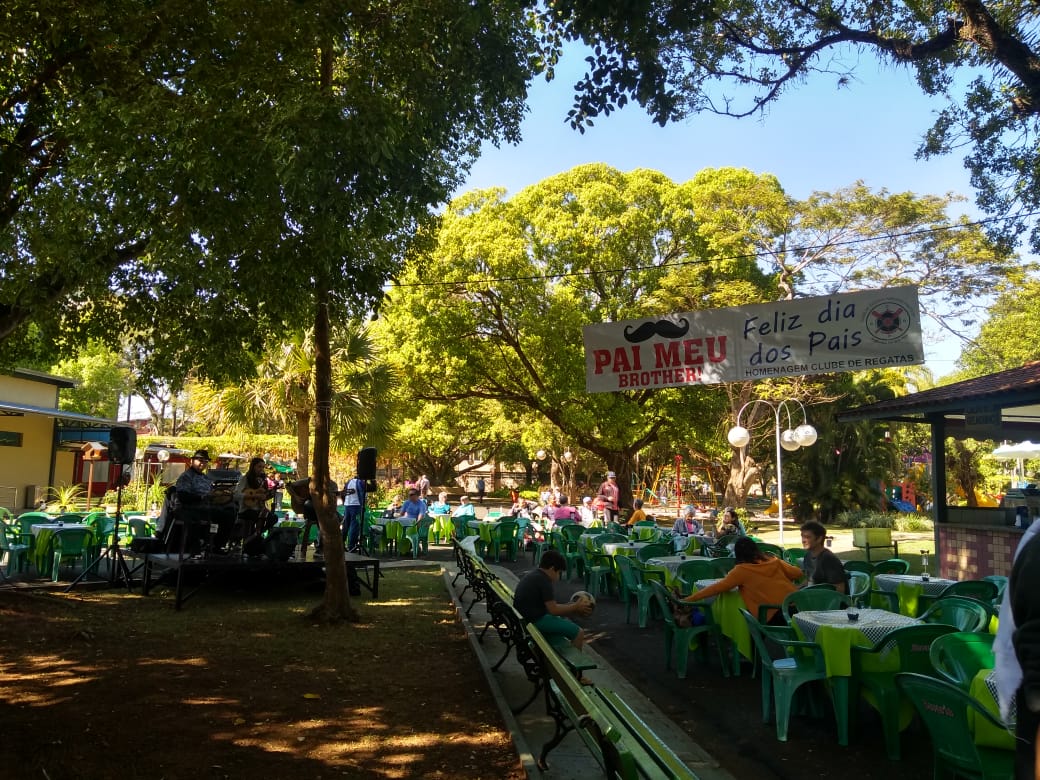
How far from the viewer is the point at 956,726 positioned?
11.1 ft

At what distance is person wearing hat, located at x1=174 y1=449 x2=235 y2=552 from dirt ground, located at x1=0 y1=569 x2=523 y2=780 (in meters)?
1.23

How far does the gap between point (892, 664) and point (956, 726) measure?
126 cm

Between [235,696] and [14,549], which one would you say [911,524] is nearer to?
[14,549]

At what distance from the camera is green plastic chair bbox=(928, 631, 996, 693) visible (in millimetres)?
3965

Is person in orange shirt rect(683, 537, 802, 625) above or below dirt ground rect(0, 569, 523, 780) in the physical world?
above

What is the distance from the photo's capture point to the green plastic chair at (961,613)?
5.21 m

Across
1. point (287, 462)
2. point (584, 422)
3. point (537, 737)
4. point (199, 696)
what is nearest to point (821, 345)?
point (537, 737)

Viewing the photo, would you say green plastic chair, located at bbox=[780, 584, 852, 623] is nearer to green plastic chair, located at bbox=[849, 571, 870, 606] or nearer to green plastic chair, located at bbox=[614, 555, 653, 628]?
green plastic chair, located at bbox=[849, 571, 870, 606]

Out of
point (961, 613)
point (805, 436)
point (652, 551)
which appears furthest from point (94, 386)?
point (961, 613)

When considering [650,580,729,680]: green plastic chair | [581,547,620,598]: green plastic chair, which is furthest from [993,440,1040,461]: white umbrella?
[650,580,729,680]: green plastic chair

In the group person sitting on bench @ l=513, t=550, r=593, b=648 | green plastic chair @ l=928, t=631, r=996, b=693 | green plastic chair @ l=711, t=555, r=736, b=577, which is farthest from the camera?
green plastic chair @ l=711, t=555, r=736, b=577

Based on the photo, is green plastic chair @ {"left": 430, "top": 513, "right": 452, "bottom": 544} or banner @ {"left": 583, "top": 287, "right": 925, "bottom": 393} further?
green plastic chair @ {"left": 430, "top": 513, "right": 452, "bottom": 544}

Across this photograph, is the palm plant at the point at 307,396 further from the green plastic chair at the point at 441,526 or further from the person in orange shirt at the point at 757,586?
the person in orange shirt at the point at 757,586

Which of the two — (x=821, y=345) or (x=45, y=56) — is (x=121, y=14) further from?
(x=821, y=345)
